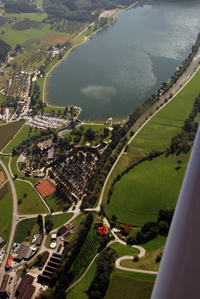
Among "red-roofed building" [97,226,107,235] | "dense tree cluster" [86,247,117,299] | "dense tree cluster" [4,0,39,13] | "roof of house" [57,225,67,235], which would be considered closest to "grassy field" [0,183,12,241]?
"roof of house" [57,225,67,235]

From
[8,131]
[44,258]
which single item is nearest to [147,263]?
[44,258]

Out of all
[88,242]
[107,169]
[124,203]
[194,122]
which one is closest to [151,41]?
[194,122]

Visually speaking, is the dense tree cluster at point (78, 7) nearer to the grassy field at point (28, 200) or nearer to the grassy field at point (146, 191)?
the grassy field at point (146, 191)

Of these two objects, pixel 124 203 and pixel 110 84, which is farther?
pixel 110 84

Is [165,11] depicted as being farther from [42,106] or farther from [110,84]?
[42,106]

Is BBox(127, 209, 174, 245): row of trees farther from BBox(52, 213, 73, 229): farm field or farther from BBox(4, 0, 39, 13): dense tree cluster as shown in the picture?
BBox(4, 0, 39, 13): dense tree cluster

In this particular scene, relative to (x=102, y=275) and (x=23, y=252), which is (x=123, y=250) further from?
(x=23, y=252)
